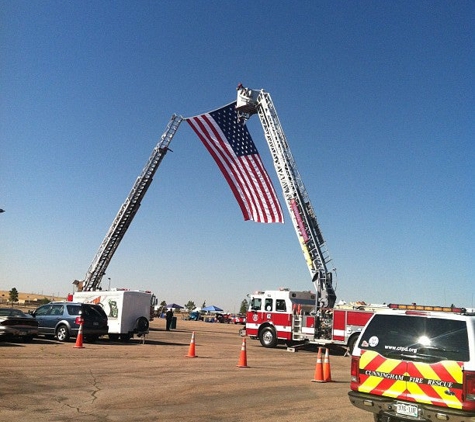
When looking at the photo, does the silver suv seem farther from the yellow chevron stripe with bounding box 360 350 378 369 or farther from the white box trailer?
the white box trailer

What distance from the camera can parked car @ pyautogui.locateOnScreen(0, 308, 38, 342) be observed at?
62.5ft

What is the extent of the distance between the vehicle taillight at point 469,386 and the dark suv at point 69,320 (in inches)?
665

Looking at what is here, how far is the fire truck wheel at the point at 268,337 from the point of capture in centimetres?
2448

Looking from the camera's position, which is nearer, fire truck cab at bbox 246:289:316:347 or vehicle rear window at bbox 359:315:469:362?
vehicle rear window at bbox 359:315:469:362

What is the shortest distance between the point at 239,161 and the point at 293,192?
11.1 feet

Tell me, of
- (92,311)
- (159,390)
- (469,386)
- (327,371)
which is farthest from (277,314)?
(469,386)

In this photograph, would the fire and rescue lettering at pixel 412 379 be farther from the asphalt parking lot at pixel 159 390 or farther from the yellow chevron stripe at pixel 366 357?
the asphalt parking lot at pixel 159 390

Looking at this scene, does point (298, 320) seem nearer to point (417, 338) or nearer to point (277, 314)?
point (277, 314)

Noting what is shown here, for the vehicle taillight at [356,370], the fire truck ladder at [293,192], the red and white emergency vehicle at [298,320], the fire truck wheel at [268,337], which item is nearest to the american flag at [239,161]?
the fire truck ladder at [293,192]

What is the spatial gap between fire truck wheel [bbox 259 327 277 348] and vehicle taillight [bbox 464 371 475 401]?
18.1 m

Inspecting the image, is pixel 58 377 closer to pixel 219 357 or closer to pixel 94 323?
pixel 219 357

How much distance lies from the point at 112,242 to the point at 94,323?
A: 44.7 feet

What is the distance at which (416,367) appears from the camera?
704 centimetres

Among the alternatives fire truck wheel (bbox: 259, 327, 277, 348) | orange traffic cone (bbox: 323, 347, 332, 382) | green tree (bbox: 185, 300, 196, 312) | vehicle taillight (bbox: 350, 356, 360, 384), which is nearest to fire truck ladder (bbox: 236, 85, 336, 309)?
fire truck wheel (bbox: 259, 327, 277, 348)
